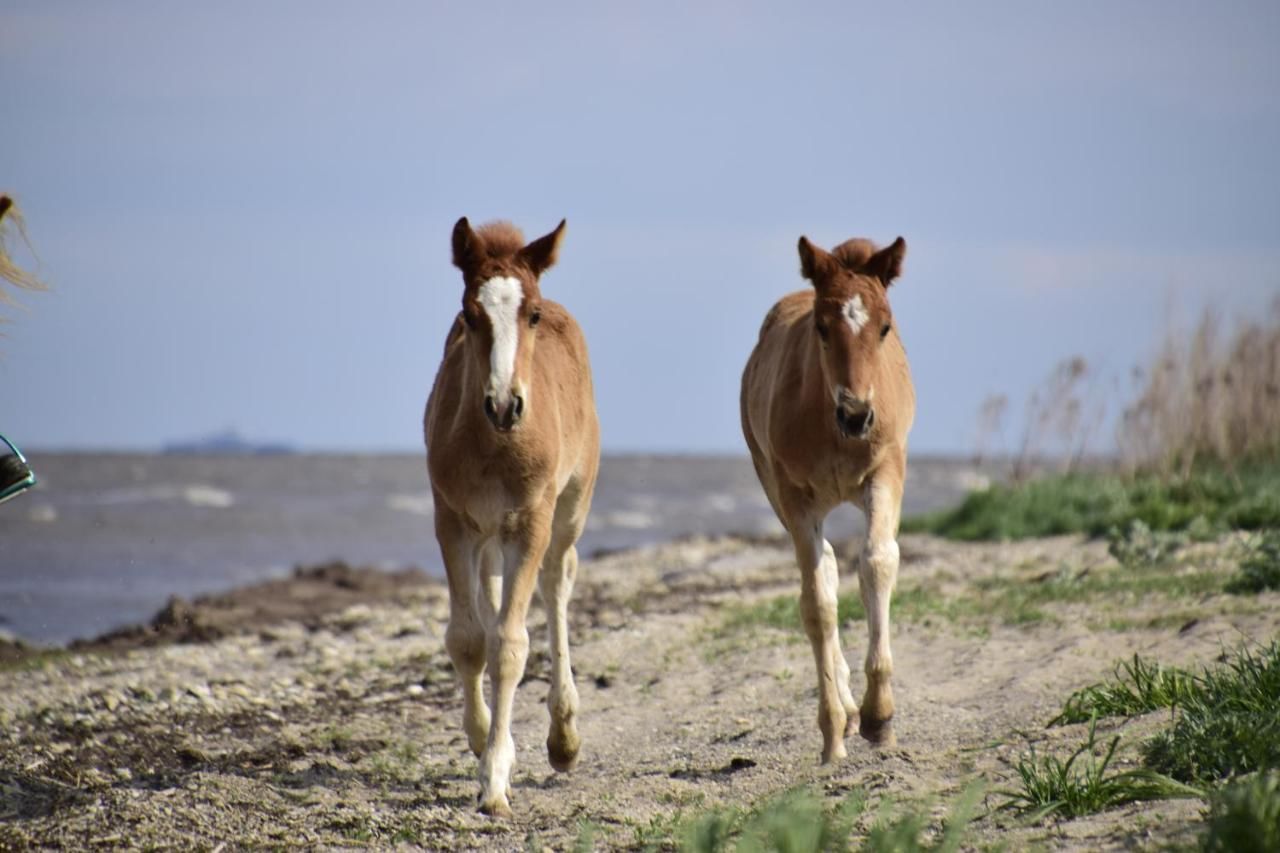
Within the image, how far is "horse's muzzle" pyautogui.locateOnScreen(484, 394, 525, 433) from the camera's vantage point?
230 inches

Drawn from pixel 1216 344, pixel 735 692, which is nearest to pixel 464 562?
pixel 735 692

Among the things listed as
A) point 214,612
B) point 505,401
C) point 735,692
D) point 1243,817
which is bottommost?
point 214,612

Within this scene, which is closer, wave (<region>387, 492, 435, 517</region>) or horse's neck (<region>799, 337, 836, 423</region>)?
horse's neck (<region>799, 337, 836, 423</region>)

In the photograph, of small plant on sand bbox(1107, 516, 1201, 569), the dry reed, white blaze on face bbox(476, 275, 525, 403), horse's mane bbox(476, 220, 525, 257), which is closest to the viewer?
white blaze on face bbox(476, 275, 525, 403)

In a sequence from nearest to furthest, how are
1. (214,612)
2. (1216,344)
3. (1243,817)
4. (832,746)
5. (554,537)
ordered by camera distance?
(1243,817) → (832,746) → (554,537) → (214,612) → (1216,344)

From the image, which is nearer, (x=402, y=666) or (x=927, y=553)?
(x=402, y=666)

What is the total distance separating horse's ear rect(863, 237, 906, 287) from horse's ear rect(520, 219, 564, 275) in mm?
1559

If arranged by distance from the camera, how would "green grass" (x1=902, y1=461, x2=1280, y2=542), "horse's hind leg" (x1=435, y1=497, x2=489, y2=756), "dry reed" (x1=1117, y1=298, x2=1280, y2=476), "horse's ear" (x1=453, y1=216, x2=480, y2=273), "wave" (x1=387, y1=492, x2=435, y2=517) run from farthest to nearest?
"wave" (x1=387, y1=492, x2=435, y2=517) < "dry reed" (x1=1117, y1=298, x2=1280, y2=476) < "green grass" (x1=902, y1=461, x2=1280, y2=542) < "horse's hind leg" (x1=435, y1=497, x2=489, y2=756) < "horse's ear" (x1=453, y1=216, x2=480, y2=273)

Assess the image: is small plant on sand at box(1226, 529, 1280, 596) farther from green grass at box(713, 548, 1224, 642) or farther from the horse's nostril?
the horse's nostril

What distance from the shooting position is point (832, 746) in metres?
6.44

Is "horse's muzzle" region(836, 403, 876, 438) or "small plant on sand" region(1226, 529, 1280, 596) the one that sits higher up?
"horse's muzzle" region(836, 403, 876, 438)

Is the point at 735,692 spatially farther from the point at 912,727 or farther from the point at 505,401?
the point at 505,401

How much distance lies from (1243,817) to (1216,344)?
14.9 meters

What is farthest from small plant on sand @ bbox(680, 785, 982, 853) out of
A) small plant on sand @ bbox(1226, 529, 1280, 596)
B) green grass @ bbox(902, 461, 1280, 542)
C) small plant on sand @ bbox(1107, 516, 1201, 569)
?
green grass @ bbox(902, 461, 1280, 542)
